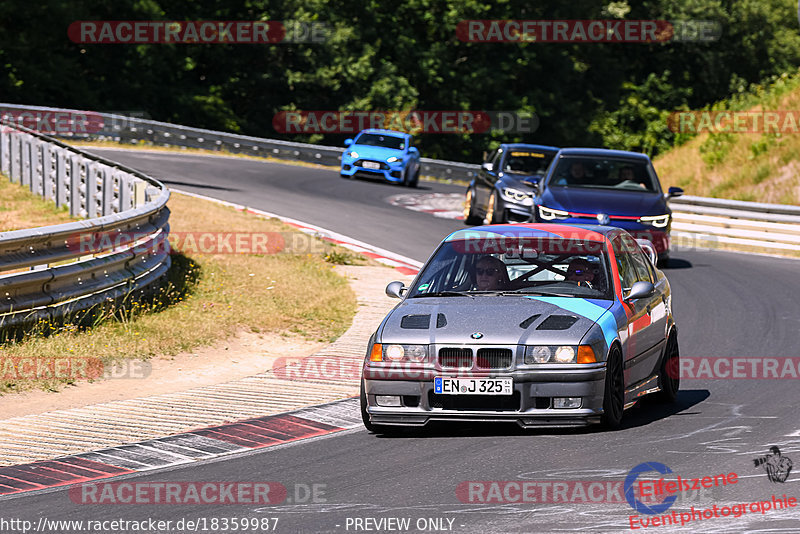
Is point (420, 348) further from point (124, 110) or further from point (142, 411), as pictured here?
point (124, 110)

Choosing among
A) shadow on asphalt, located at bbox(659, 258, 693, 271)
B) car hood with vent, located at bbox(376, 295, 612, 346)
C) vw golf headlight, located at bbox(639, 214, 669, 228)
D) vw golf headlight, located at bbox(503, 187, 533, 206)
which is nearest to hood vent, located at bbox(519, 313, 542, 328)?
car hood with vent, located at bbox(376, 295, 612, 346)

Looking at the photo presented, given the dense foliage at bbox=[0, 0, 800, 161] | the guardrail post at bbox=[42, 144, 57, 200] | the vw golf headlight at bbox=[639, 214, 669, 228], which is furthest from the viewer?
the dense foliage at bbox=[0, 0, 800, 161]

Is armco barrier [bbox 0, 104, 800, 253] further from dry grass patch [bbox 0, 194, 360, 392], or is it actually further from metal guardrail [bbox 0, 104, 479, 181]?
dry grass patch [bbox 0, 194, 360, 392]

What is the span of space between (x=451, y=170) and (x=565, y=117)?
23.4m

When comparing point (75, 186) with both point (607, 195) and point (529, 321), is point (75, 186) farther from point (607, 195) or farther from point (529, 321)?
point (529, 321)

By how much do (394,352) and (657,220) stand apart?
1083cm

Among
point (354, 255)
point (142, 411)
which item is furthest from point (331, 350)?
point (354, 255)

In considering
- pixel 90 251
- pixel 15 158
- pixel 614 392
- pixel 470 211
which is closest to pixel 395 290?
pixel 614 392

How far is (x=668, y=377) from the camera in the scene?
980 cm

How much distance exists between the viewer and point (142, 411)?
9.66 metres

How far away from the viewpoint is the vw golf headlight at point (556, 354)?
8180mm

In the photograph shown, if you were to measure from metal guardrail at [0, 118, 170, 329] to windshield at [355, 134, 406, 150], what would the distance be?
1506 cm

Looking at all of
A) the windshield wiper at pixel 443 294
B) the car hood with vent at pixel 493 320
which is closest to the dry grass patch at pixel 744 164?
the windshield wiper at pixel 443 294

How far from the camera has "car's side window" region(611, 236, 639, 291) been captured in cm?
956
